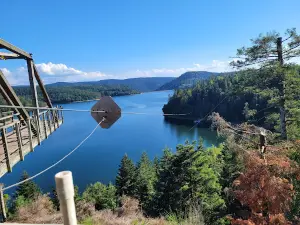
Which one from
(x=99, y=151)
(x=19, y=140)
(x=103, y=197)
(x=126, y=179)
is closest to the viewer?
(x=19, y=140)

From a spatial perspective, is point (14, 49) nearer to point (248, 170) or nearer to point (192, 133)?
point (248, 170)

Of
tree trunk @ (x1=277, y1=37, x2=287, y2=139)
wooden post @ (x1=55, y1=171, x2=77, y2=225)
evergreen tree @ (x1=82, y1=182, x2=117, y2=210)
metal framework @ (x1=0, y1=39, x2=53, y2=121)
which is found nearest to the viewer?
wooden post @ (x1=55, y1=171, x2=77, y2=225)

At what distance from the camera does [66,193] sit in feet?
3.09

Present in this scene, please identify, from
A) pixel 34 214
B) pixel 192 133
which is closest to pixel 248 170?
pixel 34 214

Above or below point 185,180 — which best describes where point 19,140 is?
above

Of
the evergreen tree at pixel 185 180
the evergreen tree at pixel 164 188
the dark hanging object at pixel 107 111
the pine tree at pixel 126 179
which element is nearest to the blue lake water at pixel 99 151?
the pine tree at pixel 126 179

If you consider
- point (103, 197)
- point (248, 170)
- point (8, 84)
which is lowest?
point (103, 197)

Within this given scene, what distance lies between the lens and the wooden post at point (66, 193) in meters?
0.93

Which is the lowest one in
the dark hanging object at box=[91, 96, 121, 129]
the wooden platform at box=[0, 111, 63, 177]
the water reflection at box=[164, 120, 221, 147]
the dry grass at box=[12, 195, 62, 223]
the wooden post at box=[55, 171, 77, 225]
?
the water reflection at box=[164, 120, 221, 147]

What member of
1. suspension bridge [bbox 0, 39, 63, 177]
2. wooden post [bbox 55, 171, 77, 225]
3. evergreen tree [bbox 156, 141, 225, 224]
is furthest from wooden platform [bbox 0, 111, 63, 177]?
evergreen tree [bbox 156, 141, 225, 224]

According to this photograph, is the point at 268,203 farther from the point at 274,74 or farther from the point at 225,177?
the point at 225,177

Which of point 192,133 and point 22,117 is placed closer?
point 22,117

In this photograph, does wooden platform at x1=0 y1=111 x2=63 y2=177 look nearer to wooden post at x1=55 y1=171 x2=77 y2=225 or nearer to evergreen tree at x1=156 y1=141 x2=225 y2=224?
wooden post at x1=55 y1=171 x2=77 y2=225

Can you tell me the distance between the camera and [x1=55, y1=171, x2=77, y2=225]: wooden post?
0.93 metres
